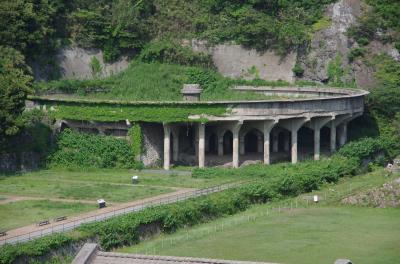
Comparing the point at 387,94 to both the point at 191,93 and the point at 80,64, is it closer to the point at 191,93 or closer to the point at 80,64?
the point at 191,93

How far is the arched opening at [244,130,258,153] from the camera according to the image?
3585 inches

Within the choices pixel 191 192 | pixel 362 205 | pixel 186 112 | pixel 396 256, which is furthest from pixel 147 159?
pixel 396 256

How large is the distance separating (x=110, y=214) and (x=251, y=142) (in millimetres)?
31154

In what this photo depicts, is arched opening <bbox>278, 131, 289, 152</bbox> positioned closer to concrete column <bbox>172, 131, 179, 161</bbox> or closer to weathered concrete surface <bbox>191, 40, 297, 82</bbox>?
weathered concrete surface <bbox>191, 40, 297, 82</bbox>

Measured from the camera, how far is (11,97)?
76750 millimetres

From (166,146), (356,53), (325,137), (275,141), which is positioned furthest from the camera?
(356,53)

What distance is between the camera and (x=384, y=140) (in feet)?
295

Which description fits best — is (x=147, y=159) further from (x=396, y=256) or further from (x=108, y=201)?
(x=396, y=256)

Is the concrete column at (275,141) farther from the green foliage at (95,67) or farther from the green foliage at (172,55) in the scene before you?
the green foliage at (95,67)

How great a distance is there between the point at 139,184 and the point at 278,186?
923cm

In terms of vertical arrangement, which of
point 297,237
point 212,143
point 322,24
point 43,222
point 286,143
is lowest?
→ point 286,143

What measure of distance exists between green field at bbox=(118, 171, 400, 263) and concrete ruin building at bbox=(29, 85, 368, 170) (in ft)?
41.6

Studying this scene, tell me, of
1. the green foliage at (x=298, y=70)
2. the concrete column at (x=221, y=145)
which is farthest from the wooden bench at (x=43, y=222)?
the green foliage at (x=298, y=70)

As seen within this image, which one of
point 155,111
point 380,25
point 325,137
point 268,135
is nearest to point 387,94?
point 325,137
